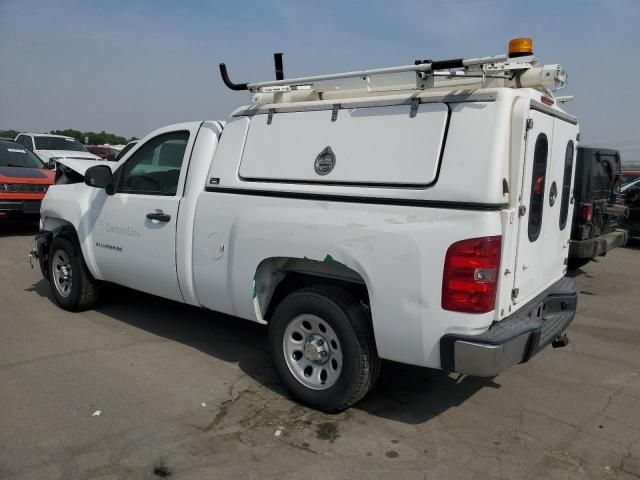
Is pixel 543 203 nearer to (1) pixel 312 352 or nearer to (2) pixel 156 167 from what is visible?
(1) pixel 312 352

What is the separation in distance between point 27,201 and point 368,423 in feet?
29.4

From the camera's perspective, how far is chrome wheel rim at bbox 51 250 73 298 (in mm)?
5766

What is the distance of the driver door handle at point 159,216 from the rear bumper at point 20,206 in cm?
676

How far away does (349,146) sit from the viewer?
355 centimetres

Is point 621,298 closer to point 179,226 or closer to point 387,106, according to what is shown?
point 387,106

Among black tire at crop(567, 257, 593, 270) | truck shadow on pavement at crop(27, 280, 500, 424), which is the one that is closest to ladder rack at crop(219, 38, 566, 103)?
truck shadow on pavement at crop(27, 280, 500, 424)

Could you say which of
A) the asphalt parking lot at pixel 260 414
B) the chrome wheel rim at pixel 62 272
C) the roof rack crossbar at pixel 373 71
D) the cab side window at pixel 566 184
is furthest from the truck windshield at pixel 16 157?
the cab side window at pixel 566 184

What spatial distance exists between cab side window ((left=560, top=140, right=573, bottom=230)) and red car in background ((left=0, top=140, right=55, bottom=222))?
9.17 meters

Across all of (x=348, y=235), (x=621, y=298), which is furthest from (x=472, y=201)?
(x=621, y=298)

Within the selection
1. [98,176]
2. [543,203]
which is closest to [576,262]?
[543,203]

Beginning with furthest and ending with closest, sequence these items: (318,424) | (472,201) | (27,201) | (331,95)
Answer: (27,201)
(331,95)
(318,424)
(472,201)

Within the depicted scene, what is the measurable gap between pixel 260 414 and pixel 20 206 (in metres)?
8.39

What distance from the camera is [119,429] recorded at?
11.4ft

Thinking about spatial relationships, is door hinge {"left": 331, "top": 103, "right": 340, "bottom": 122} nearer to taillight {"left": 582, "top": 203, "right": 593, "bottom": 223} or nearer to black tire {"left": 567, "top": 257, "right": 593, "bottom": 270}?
taillight {"left": 582, "top": 203, "right": 593, "bottom": 223}
